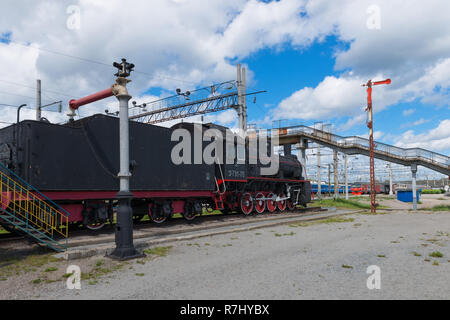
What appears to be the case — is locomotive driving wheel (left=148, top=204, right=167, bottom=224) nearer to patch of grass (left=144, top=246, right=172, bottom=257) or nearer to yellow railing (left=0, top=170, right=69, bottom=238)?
yellow railing (left=0, top=170, right=69, bottom=238)

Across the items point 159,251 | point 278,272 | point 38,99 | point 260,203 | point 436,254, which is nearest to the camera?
point 278,272

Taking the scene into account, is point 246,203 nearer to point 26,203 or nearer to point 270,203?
point 270,203

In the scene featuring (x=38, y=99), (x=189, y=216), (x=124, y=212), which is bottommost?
(x=189, y=216)

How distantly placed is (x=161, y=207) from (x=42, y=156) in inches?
173

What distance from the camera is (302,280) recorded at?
17.6 ft

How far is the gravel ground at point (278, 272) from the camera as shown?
15.6ft

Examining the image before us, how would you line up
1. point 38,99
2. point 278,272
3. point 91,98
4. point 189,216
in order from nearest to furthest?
point 278,272 < point 91,98 < point 189,216 < point 38,99

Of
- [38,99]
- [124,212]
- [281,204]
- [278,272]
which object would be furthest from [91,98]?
[38,99]

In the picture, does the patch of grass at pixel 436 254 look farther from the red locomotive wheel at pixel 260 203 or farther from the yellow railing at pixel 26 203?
the red locomotive wheel at pixel 260 203

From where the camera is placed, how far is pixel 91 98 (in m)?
8.42

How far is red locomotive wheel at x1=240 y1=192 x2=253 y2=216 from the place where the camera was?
15477mm

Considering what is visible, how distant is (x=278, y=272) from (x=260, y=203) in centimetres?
1094

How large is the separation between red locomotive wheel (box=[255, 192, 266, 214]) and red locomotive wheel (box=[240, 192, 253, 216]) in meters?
0.44
